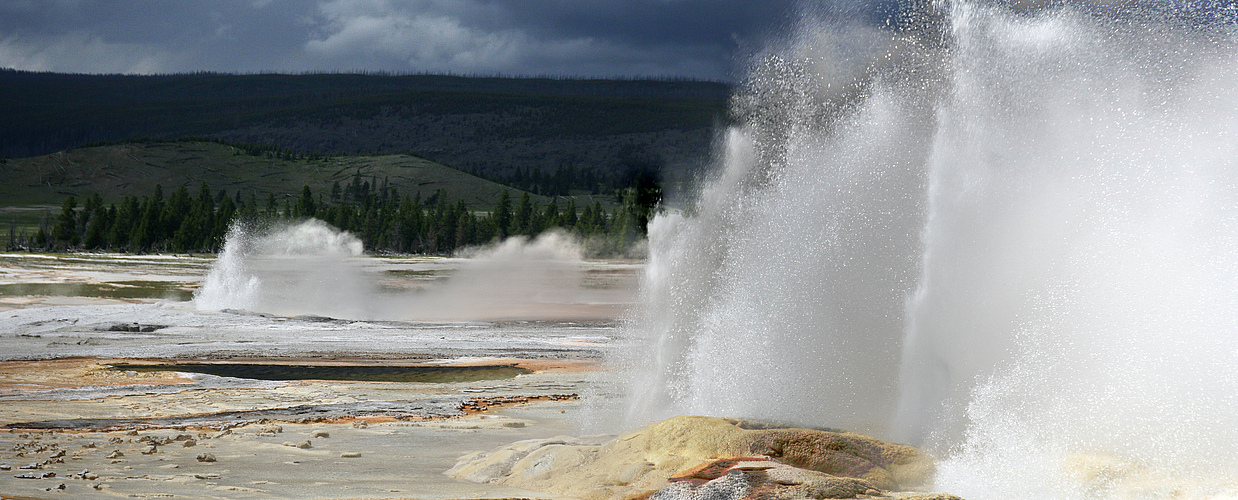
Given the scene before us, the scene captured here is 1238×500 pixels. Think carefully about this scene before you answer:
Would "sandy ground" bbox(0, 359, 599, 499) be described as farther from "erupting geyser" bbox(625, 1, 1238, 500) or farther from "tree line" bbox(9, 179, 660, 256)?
"tree line" bbox(9, 179, 660, 256)

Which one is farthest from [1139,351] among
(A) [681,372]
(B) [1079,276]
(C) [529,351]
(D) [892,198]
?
(C) [529,351]

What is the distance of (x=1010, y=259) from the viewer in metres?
10.3

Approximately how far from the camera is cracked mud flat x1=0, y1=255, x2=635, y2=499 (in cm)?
1080

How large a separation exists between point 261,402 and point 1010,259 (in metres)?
12.9

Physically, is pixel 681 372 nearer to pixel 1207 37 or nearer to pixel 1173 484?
pixel 1173 484

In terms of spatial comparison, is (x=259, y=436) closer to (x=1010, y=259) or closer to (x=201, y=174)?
(x=1010, y=259)

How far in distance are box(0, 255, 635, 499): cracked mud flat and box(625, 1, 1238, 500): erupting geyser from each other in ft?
12.1

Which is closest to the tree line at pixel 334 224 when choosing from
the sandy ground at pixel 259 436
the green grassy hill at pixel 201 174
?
the green grassy hill at pixel 201 174

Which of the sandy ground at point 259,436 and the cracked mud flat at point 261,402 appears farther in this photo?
the cracked mud flat at point 261,402

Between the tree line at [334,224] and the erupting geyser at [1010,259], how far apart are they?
5889 cm

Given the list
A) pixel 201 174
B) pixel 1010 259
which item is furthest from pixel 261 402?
pixel 201 174

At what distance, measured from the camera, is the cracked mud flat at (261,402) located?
35.4ft

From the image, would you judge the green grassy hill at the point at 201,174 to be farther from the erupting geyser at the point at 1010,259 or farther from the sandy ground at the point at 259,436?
the erupting geyser at the point at 1010,259

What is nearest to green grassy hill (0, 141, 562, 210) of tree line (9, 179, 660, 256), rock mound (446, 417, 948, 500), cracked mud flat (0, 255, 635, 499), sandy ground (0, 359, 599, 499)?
tree line (9, 179, 660, 256)
